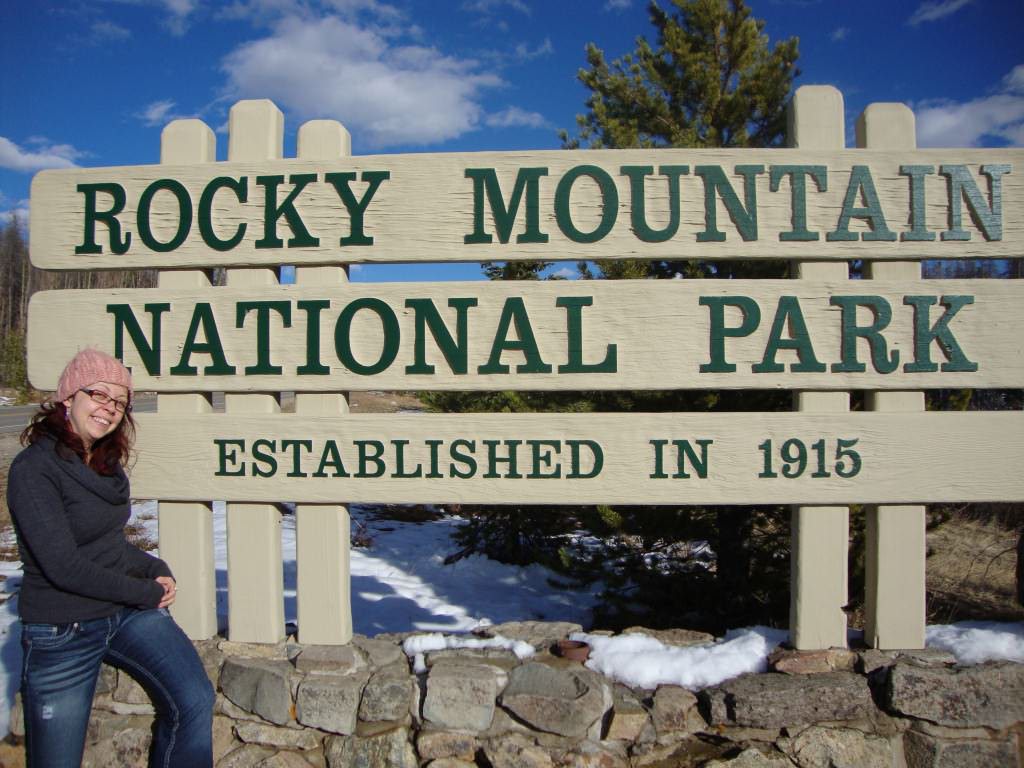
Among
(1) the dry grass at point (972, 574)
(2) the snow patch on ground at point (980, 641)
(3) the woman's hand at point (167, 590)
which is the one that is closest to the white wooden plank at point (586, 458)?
(3) the woman's hand at point (167, 590)

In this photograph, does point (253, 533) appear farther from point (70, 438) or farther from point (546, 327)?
point (546, 327)

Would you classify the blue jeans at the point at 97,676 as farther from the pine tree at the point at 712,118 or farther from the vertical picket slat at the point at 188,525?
the pine tree at the point at 712,118

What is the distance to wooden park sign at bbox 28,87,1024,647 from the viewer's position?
292 centimetres

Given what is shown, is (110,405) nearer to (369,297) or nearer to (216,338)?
(216,338)

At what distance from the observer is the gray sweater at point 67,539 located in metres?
2.18

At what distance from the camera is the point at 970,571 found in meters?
6.16

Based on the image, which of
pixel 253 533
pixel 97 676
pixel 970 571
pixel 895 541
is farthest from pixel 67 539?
pixel 970 571

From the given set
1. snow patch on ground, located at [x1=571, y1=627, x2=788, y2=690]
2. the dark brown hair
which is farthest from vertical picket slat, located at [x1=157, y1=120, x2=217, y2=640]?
snow patch on ground, located at [x1=571, y1=627, x2=788, y2=690]

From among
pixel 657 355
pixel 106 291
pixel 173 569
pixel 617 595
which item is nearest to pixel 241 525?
pixel 173 569

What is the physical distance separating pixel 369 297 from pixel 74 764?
2054 millimetres

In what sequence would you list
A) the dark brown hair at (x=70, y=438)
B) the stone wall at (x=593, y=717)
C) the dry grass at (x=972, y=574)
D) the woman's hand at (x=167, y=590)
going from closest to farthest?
the dark brown hair at (x=70, y=438) → the woman's hand at (x=167, y=590) → the stone wall at (x=593, y=717) → the dry grass at (x=972, y=574)

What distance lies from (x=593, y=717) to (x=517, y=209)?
2209mm

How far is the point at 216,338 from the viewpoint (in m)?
3.09

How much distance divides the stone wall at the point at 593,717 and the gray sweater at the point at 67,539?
885 millimetres
